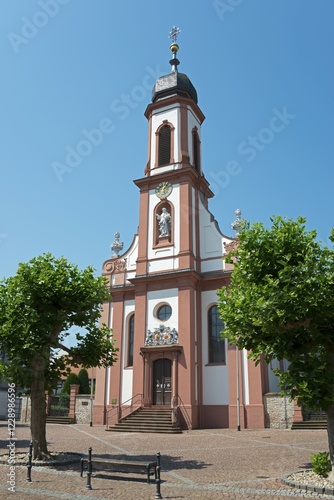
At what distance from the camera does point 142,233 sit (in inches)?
1182

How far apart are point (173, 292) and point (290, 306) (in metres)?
17.4

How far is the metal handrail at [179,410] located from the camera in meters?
23.9

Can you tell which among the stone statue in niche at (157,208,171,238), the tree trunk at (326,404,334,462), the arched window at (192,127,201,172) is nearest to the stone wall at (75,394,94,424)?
the stone statue in niche at (157,208,171,238)

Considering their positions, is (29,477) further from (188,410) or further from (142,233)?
(142,233)

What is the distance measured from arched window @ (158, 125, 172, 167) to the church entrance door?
1353cm

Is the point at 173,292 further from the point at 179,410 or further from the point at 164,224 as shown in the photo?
the point at 179,410

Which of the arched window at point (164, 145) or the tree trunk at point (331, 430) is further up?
the arched window at point (164, 145)

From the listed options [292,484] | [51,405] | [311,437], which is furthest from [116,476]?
[51,405]

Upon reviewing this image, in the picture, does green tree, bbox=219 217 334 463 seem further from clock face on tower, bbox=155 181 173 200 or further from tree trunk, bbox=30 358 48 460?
clock face on tower, bbox=155 181 173 200

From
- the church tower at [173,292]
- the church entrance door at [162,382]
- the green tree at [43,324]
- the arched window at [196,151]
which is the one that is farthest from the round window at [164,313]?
the green tree at [43,324]

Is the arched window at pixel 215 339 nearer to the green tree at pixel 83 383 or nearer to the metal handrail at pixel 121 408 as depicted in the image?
the metal handrail at pixel 121 408

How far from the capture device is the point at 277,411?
23.5 metres

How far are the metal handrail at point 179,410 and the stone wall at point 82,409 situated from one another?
22.1 feet

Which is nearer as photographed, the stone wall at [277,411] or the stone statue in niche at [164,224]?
the stone wall at [277,411]
